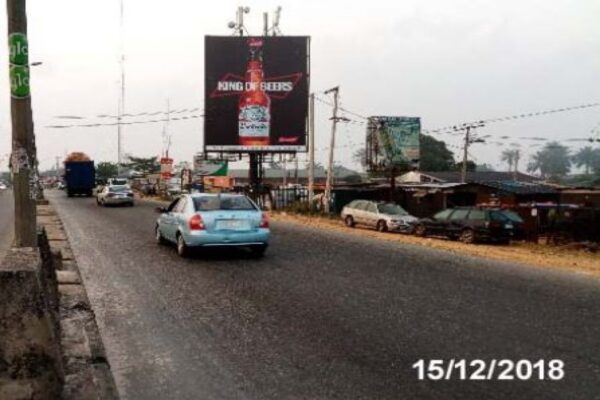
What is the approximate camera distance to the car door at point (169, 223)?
14336mm

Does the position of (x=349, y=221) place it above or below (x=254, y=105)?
below

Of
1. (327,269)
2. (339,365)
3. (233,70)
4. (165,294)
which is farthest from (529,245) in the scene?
(233,70)

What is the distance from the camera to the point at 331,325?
7293 millimetres

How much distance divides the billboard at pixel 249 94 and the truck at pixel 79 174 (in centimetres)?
1824

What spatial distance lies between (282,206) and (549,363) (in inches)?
1415

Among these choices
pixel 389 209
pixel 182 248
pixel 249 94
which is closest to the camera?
pixel 182 248

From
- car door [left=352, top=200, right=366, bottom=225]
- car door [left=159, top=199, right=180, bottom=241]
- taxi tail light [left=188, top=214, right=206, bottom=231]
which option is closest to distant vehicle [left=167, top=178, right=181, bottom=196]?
car door [left=352, top=200, right=366, bottom=225]

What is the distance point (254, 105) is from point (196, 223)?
29.1 metres

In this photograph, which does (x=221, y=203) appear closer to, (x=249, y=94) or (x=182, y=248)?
(x=182, y=248)

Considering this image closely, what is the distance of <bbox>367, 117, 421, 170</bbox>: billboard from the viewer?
164 ft

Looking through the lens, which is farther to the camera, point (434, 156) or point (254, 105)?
point (434, 156)

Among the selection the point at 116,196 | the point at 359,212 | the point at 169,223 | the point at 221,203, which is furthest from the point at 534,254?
the point at 116,196

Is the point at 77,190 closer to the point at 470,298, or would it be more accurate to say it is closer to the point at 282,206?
the point at 282,206
